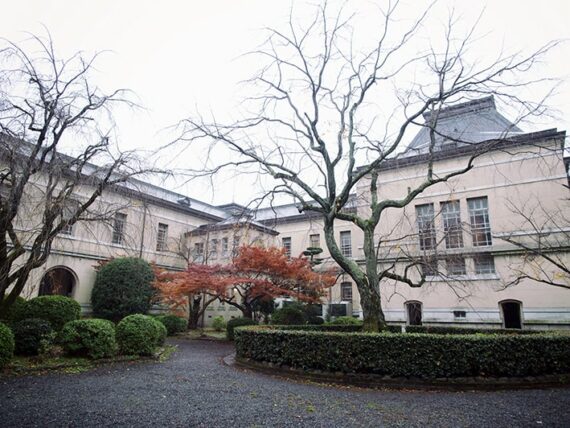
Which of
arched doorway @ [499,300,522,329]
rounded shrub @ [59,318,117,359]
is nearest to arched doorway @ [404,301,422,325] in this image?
arched doorway @ [499,300,522,329]

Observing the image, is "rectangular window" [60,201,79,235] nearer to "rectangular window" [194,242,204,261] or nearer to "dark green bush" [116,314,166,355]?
"dark green bush" [116,314,166,355]

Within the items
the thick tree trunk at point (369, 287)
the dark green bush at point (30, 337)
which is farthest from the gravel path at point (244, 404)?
the thick tree trunk at point (369, 287)

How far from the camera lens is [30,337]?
8.54 meters

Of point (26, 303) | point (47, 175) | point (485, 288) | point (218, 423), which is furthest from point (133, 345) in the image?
point (485, 288)

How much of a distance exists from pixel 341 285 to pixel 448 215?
893 cm

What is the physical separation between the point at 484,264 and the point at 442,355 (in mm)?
12784

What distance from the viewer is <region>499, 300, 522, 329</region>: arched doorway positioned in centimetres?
1686

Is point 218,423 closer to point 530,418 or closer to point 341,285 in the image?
point 530,418

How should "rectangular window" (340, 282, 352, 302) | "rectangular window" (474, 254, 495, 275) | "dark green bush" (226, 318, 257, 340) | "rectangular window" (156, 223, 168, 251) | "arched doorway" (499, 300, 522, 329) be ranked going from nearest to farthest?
"dark green bush" (226, 318, 257, 340) < "arched doorway" (499, 300, 522, 329) < "rectangular window" (474, 254, 495, 275) < "rectangular window" (340, 282, 352, 302) < "rectangular window" (156, 223, 168, 251)

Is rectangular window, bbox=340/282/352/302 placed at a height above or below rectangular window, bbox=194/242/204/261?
below

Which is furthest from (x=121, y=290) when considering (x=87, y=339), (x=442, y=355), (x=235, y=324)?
(x=442, y=355)

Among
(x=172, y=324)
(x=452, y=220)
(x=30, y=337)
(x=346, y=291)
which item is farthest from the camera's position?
(x=346, y=291)

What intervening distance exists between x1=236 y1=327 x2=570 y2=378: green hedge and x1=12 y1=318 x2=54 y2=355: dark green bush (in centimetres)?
631

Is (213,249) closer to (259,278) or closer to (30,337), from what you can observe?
(259,278)
